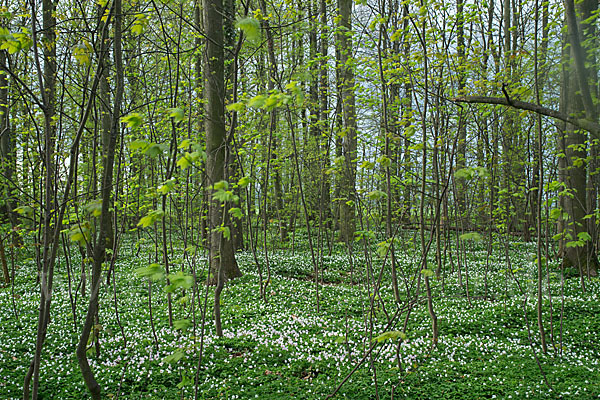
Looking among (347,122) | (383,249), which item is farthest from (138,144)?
(347,122)

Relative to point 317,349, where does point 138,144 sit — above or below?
above

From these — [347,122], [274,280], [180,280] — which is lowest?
[274,280]

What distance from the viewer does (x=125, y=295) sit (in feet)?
26.3

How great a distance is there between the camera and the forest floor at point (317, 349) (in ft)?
12.6

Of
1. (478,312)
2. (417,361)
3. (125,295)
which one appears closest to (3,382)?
(125,295)

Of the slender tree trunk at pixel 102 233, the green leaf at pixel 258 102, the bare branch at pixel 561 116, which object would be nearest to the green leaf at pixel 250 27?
the green leaf at pixel 258 102

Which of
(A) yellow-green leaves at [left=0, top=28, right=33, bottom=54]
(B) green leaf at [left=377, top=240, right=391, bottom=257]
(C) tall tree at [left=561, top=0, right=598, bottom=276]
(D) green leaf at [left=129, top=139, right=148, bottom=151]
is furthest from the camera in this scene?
(B) green leaf at [left=377, top=240, right=391, bottom=257]

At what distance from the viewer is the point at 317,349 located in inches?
193

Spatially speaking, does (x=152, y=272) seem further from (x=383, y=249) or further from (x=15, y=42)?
(x=383, y=249)

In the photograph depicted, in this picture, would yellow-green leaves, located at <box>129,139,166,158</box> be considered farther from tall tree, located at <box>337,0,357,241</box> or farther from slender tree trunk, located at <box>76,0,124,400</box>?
tall tree, located at <box>337,0,357,241</box>

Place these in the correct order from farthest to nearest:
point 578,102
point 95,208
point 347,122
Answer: point 347,122
point 578,102
point 95,208

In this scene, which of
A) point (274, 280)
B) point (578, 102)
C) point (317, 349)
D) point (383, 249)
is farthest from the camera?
point (274, 280)

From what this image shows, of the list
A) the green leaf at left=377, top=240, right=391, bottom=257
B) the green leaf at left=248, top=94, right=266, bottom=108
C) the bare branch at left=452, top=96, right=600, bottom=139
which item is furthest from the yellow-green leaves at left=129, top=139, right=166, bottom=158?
the bare branch at left=452, top=96, right=600, bottom=139

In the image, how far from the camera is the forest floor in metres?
3.84
